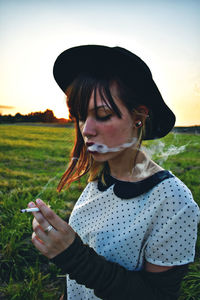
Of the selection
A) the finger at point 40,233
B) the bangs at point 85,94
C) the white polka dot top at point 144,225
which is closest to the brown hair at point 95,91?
the bangs at point 85,94

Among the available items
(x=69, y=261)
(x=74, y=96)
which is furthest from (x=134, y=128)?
(x=69, y=261)

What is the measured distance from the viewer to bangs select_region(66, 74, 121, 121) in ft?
4.26

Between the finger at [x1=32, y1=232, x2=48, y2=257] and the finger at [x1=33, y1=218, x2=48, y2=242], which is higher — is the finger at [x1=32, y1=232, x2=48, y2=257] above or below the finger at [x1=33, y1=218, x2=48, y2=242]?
below

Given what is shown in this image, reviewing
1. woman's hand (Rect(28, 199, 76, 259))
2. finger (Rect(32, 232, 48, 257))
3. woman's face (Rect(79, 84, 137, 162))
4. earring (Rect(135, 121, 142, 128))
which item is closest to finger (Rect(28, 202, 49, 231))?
woman's hand (Rect(28, 199, 76, 259))

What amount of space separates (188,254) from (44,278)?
173 cm

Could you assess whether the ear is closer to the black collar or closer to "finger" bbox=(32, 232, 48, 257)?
the black collar

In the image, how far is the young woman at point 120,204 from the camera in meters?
1.17

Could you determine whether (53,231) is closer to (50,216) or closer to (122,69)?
(50,216)

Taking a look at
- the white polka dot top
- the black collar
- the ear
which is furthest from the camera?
the ear

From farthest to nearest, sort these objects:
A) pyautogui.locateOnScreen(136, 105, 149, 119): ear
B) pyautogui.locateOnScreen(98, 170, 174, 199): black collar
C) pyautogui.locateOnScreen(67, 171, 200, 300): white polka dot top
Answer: pyautogui.locateOnScreen(136, 105, 149, 119): ear
pyautogui.locateOnScreen(98, 170, 174, 199): black collar
pyautogui.locateOnScreen(67, 171, 200, 300): white polka dot top

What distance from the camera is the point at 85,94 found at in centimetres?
137

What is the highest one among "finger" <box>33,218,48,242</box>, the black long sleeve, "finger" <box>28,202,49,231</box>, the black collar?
the black collar

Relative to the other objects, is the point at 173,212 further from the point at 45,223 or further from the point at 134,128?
the point at 45,223

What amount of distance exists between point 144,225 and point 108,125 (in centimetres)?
59
